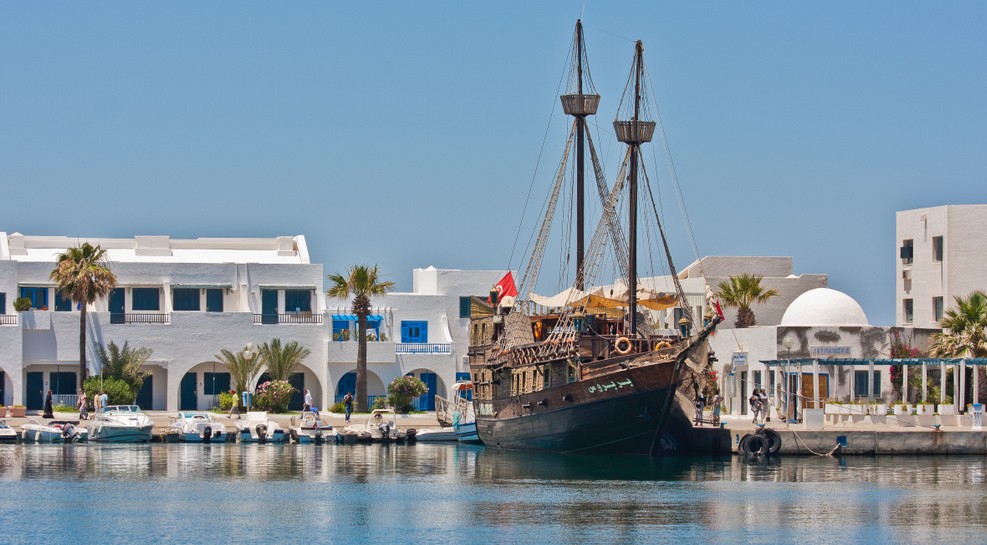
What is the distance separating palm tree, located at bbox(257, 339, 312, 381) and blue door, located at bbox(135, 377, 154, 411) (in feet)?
18.3

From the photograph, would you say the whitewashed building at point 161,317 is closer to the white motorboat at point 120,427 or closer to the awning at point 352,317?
the awning at point 352,317

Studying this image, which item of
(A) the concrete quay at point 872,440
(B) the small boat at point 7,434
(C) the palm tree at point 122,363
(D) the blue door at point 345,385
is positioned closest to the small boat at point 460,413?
(D) the blue door at point 345,385

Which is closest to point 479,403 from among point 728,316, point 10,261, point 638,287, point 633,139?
point 638,287

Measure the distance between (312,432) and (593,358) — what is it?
1542 centimetres

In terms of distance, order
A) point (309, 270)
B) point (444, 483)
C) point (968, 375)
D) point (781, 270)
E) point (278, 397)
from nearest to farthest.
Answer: point (444, 483)
point (968, 375)
point (278, 397)
point (309, 270)
point (781, 270)

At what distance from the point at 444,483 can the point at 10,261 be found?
33986 millimetres

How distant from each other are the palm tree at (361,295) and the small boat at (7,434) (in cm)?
1660

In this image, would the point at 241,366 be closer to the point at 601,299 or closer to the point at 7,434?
the point at 7,434

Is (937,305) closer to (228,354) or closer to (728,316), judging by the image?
(728,316)

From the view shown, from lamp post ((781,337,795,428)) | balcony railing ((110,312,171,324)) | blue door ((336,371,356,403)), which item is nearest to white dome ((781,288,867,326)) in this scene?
lamp post ((781,337,795,428))

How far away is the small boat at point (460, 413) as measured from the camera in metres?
69.1

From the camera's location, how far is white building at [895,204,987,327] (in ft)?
253

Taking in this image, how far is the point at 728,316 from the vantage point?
81438 mm

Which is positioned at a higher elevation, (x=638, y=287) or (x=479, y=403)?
(x=638, y=287)
